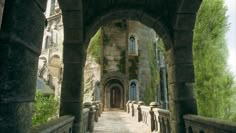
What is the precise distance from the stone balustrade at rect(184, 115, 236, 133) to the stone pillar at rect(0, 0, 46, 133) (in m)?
2.14

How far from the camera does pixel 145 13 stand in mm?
4754

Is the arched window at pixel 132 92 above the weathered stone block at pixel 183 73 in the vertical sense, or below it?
below

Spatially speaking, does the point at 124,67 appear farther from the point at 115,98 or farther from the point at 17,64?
the point at 17,64

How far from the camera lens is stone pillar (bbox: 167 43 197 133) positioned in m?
4.16

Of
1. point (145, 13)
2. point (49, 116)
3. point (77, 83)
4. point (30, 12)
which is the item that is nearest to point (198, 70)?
point (145, 13)

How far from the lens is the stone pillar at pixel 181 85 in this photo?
4160mm

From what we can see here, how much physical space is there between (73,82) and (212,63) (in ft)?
32.9

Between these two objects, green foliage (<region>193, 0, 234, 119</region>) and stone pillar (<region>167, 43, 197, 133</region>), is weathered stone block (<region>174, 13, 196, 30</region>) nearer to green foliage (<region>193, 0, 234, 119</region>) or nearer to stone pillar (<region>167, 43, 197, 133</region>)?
stone pillar (<region>167, 43, 197, 133</region>)

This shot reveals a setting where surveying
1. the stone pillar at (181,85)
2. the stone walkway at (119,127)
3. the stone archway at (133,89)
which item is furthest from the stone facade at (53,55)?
the stone pillar at (181,85)

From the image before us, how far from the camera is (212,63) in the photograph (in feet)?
38.7

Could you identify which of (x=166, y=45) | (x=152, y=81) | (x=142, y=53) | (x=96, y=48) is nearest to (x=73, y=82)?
(x=166, y=45)

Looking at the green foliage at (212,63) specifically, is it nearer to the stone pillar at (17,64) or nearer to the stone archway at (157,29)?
the stone archway at (157,29)

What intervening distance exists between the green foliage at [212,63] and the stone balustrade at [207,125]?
26.7 ft

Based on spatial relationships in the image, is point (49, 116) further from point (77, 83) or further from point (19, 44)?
point (19, 44)
